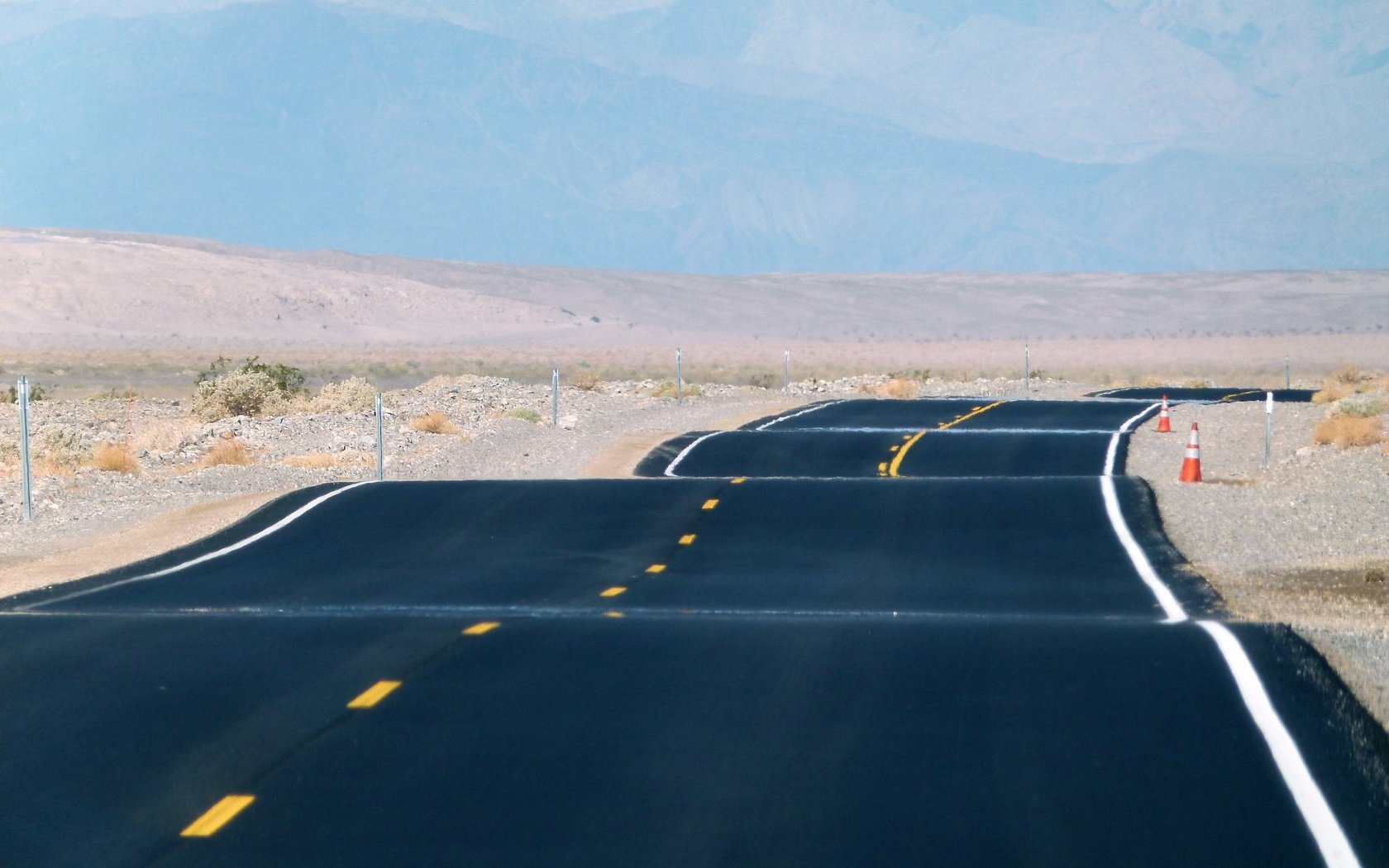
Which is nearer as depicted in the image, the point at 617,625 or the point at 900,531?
the point at 617,625

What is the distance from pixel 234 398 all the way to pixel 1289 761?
39373mm

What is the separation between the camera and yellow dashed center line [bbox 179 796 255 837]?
6883 millimetres

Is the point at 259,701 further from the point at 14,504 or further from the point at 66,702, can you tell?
the point at 14,504

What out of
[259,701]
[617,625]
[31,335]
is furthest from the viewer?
[31,335]

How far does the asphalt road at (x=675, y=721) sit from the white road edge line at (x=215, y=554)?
16cm

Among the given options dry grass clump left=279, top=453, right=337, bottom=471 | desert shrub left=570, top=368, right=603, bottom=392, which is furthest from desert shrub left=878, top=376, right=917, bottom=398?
dry grass clump left=279, top=453, right=337, bottom=471

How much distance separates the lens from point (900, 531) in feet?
59.3

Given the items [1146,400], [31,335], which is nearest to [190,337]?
[31,335]

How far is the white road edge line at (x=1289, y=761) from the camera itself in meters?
6.52

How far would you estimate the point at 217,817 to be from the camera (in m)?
7.08

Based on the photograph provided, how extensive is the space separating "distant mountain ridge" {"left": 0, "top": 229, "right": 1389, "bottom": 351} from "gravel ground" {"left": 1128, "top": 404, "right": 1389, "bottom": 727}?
302 ft

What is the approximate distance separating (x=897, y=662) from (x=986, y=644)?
791 millimetres

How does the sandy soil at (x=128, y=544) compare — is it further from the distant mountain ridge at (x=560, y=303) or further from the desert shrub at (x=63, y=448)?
the distant mountain ridge at (x=560, y=303)

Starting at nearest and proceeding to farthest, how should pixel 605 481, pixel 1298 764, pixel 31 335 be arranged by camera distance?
pixel 1298 764 → pixel 605 481 → pixel 31 335
